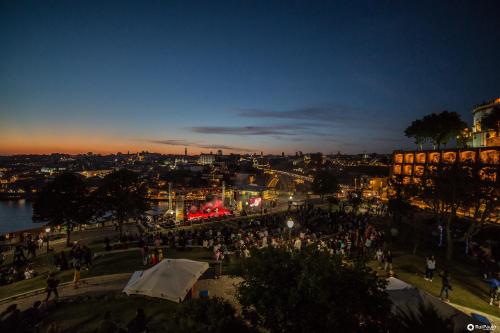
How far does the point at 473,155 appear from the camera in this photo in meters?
39.3

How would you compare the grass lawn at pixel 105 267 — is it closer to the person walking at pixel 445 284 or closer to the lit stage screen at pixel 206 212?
the person walking at pixel 445 284

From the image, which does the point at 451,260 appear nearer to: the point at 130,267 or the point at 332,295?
the point at 332,295

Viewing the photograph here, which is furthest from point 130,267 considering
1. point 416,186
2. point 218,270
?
point 416,186

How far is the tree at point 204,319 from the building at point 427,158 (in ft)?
125

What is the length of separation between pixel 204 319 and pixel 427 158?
51.7m

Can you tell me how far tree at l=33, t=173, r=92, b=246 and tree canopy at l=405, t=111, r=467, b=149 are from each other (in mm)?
57848

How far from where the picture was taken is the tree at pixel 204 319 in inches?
198

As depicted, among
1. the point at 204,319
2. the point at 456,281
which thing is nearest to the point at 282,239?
the point at 456,281

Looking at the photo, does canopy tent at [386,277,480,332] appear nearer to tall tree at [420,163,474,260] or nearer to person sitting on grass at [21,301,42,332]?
person sitting on grass at [21,301,42,332]

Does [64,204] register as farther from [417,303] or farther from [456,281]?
[456,281]

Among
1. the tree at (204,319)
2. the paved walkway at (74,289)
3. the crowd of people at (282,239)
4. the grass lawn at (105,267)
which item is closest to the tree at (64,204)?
the grass lawn at (105,267)

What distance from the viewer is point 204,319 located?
17.7 feet

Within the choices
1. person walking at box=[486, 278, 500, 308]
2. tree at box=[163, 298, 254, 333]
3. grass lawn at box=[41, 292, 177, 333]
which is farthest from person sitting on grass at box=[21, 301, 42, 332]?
person walking at box=[486, 278, 500, 308]

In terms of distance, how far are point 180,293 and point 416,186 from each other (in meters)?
21.8
